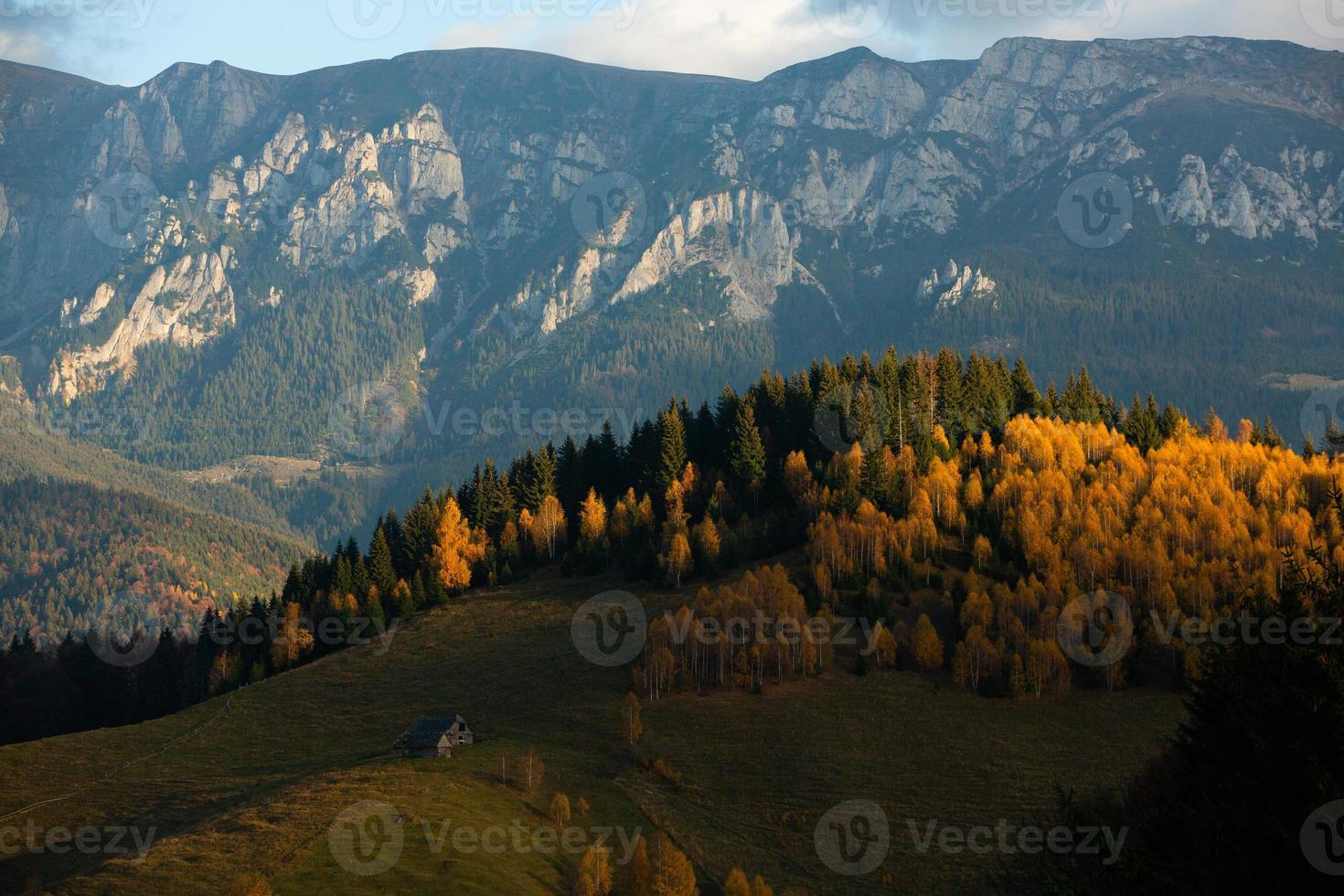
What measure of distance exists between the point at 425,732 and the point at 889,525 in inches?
2232

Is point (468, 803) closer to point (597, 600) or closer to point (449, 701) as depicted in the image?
point (449, 701)

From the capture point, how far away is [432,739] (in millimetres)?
96375

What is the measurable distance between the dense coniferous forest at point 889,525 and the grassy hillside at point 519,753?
281 inches

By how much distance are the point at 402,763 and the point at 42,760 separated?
32.4 m

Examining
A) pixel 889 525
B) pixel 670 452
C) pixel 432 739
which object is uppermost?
pixel 670 452

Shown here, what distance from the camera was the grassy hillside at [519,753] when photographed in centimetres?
7325

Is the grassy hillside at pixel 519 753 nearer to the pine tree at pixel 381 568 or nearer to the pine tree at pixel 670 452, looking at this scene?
the pine tree at pixel 381 568

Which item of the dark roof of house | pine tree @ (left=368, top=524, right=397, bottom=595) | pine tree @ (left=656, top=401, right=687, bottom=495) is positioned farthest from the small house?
pine tree @ (left=656, top=401, right=687, bottom=495)

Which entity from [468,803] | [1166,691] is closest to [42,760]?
[468,803]

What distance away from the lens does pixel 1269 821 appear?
25656 mm

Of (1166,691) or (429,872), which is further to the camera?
(1166,691)

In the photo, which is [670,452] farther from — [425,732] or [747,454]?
[425,732]

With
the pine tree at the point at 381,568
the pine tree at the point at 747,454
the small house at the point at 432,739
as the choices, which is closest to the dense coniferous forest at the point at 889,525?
the pine tree at the point at 381,568

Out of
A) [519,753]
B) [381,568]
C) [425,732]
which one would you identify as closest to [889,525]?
[519,753]
